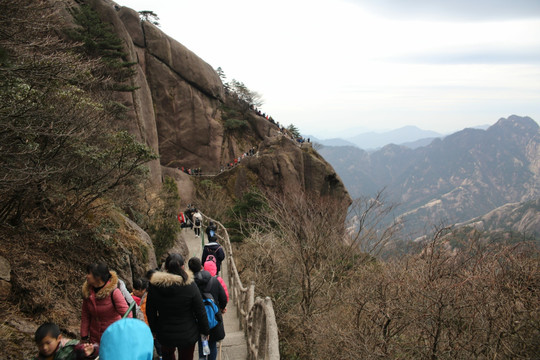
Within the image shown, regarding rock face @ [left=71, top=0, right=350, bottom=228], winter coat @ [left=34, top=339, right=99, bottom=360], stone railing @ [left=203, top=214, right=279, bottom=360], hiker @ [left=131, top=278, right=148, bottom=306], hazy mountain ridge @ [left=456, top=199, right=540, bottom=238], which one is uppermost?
rock face @ [left=71, top=0, right=350, bottom=228]

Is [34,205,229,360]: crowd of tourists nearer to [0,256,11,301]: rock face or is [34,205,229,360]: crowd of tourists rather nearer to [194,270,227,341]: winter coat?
[194,270,227,341]: winter coat

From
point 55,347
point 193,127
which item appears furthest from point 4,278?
point 193,127

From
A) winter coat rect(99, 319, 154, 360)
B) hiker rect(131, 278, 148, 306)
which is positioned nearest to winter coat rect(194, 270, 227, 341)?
hiker rect(131, 278, 148, 306)

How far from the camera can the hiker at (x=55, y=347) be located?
2717 mm

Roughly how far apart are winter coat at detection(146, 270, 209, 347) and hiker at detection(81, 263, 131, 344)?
1.65 feet

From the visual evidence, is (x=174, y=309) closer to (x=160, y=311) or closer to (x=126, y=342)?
(x=160, y=311)

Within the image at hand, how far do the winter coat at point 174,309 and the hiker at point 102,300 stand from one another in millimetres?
503

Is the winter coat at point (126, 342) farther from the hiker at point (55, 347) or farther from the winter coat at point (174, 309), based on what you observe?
the winter coat at point (174, 309)

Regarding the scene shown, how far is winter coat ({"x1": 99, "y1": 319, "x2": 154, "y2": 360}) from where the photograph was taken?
2498mm

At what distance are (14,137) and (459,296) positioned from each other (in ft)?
32.9

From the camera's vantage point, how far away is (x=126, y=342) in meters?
2.51

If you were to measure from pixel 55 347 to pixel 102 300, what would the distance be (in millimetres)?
892

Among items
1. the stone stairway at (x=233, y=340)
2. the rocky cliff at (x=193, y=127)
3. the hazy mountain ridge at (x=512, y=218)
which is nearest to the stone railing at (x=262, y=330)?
the stone stairway at (x=233, y=340)

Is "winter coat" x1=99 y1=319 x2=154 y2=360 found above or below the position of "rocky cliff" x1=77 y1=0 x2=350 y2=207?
below
